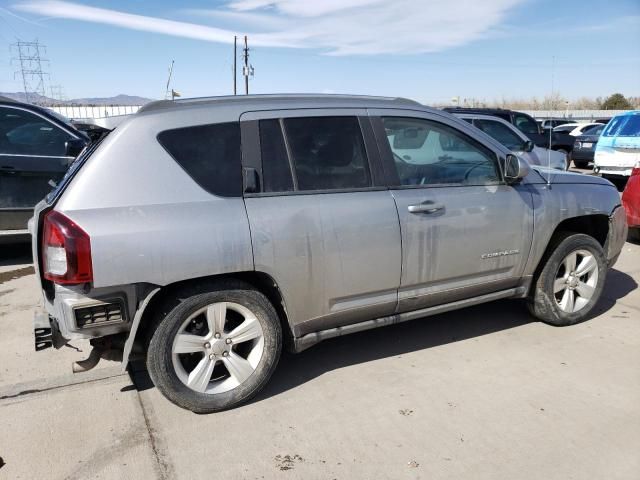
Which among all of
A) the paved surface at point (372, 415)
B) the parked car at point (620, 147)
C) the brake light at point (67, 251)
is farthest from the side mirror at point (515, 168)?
the parked car at point (620, 147)

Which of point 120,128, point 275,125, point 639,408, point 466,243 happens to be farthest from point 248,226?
point 639,408

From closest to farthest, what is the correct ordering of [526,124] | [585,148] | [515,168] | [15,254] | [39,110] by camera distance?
[515,168], [39,110], [15,254], [526,124], [585,148]

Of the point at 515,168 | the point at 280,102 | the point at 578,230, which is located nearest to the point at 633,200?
the point at 578,230

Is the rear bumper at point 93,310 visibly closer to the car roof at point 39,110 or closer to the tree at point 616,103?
the car roof at point 39,110

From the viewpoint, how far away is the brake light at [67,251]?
2.68 meters

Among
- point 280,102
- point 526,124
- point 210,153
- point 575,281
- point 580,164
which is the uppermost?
point 280,102

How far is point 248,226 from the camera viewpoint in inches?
119

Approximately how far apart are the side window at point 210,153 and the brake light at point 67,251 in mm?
671

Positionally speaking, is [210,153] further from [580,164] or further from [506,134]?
[580,164]

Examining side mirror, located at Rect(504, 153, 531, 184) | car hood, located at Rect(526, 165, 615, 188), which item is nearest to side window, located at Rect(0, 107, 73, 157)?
side mirror, located at Rect(504, 153, 531, 184)

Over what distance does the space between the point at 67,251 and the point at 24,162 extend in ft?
14.0

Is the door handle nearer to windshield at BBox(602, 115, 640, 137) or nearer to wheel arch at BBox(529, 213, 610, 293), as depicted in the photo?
wheel arch at BBox(529, 213, 610, 293)

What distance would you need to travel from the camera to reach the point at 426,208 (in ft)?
11.6

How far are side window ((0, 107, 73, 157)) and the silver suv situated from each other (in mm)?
3743
